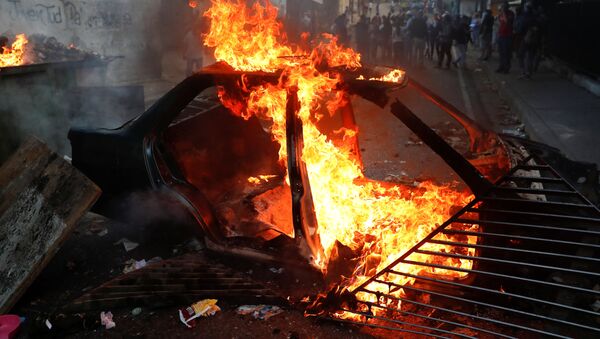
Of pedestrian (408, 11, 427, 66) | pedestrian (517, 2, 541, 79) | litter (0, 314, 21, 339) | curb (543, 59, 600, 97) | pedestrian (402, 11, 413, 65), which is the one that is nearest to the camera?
litter (0, 314, 21, 339)

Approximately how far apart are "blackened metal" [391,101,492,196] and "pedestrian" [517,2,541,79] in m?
12.1

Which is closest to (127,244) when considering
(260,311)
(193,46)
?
(260,311)

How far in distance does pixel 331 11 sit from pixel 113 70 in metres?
21.7

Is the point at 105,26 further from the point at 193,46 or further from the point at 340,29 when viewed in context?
the point at 340,29

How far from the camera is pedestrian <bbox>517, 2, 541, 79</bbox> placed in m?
13.1

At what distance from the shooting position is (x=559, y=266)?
9.80ft

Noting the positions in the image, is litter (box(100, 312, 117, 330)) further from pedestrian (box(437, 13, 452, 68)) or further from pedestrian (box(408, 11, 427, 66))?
pedestrian (box(408, 11, 427, 66))

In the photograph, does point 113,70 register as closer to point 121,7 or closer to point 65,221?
point 121,7

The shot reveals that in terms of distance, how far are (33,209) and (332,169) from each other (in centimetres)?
267

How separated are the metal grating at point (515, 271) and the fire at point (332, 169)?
273 mm

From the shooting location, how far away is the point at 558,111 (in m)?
9.09

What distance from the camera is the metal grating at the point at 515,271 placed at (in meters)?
2.79

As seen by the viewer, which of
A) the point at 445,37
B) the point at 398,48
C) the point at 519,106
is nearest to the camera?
the point at 519,106

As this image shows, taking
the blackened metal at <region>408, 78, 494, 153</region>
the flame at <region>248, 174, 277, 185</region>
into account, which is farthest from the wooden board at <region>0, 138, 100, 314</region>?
the blackened metal at <region>408, 78, 494, 153</region>
